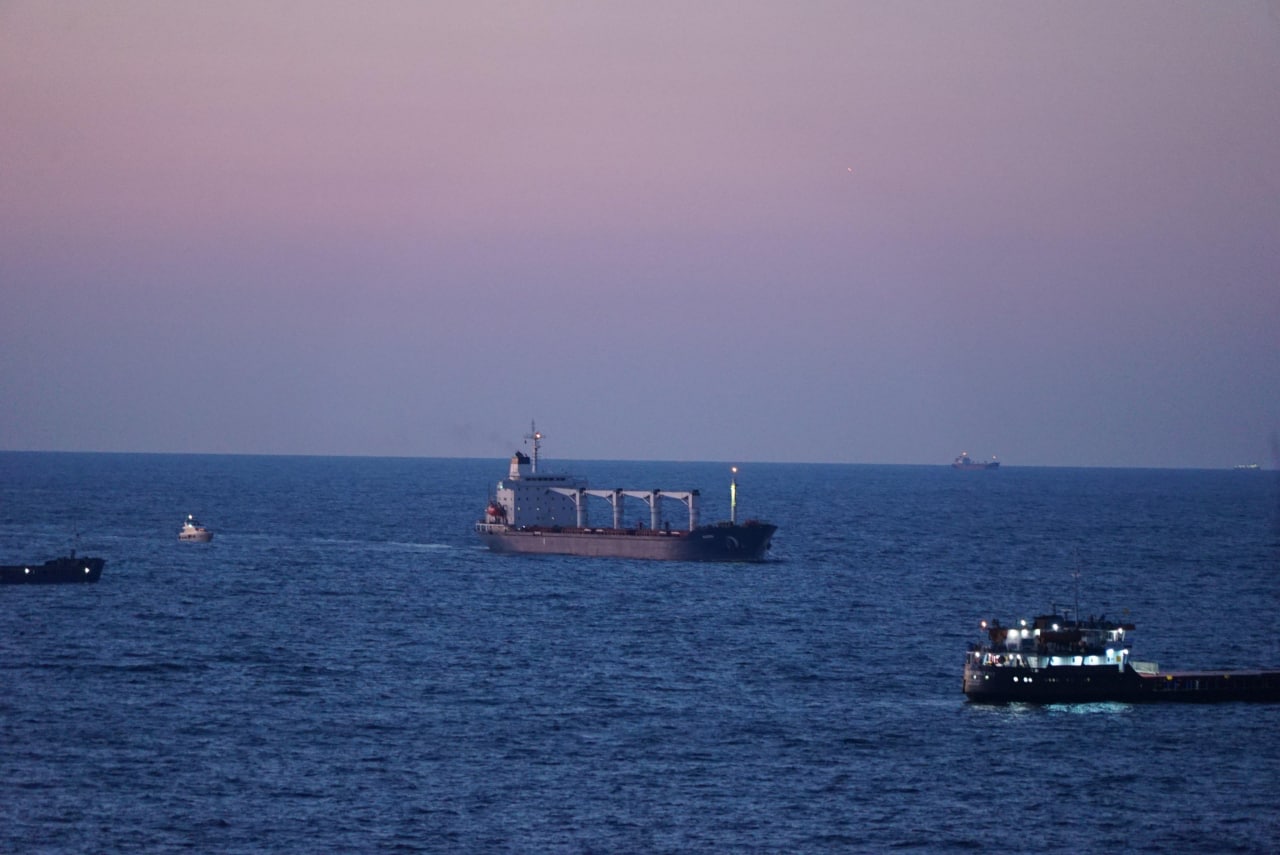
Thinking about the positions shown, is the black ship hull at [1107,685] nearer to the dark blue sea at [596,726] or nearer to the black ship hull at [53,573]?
the dark blue sea at [596,726]

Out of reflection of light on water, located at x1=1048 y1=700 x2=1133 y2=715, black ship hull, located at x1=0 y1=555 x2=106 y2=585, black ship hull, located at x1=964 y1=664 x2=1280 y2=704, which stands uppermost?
black ship hull, located at x1=0 y1=555 x2=106 y2=585

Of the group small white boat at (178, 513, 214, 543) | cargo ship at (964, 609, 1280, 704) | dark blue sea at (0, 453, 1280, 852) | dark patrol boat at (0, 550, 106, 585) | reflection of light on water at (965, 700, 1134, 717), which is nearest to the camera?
dark blue sea at (0, 453, 1280, 852)

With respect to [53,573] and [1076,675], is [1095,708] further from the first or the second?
[53,573]

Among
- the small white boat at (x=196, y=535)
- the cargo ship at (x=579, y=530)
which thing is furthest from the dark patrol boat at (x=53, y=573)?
the cargo ship at (x=579, y=530)

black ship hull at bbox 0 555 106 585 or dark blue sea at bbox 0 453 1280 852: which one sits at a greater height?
black ship hull at bbox 0 555 106 585

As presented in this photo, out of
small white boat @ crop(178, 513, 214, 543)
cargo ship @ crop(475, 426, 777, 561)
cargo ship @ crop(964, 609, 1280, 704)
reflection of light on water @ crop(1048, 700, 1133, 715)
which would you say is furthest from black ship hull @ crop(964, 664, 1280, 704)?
small white boat @ crop(178, 513, 214, 543)

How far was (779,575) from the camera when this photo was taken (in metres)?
145

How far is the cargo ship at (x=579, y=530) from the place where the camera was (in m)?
159

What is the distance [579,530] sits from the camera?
172250 mm

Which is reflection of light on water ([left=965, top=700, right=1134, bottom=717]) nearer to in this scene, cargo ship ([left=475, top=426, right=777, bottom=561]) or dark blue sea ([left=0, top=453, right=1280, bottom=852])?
dark blue sea ([left=0, top=453, right=1280, bottom=852])

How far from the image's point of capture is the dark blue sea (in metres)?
57.2

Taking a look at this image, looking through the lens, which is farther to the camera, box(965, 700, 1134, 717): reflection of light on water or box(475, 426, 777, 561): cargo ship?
box(475, 426, 777, 561): cargo ship

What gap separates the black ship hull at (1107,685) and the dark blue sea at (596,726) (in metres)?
1.15

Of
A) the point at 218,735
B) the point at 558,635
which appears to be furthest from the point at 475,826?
the point at 558,635
